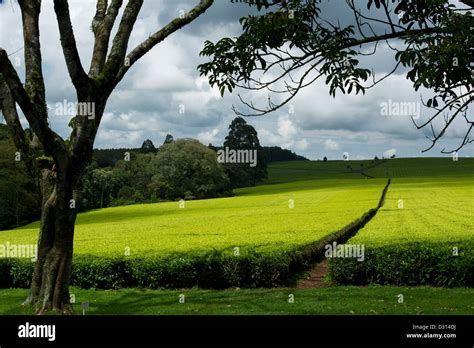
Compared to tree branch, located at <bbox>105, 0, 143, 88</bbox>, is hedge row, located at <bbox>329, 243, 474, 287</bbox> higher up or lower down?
lower down

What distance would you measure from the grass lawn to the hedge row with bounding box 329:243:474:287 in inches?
30.7

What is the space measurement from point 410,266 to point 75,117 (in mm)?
10502

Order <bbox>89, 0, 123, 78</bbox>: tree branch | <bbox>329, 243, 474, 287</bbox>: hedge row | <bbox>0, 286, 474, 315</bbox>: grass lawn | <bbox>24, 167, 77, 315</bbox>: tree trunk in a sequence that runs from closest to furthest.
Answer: <bbox>24, 167, 77, 315</bbox>: tree trunk < <bbox>89, 0, 123, 78</bbox>: tree branch < <bbox>0, 286, 474, 315</bbox>: grass lawn < <bbox>329, 243, 474, 287</bbox>: hedge row

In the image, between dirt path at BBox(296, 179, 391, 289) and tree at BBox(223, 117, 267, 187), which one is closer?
dirt path at BBox(296, 179, 391, 289)

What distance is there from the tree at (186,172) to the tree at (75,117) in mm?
69861

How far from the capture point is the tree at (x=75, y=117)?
1023 centimetres

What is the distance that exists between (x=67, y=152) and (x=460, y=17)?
24.4 feet

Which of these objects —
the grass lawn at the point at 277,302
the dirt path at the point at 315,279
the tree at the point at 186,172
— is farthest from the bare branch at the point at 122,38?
the tree at the point at 186,172

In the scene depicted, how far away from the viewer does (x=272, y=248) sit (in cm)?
1783

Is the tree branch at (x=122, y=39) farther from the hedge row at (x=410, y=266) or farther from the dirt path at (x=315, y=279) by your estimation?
the dirt path at (x=315, y=279)

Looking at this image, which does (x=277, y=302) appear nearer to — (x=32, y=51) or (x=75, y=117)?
(x=75, y=117)

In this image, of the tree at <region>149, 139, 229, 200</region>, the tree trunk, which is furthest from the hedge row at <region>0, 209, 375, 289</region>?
the tree at <region>149, 139, 229, 200</region>

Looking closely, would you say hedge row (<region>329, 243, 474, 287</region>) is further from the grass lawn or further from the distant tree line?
the distant tree line

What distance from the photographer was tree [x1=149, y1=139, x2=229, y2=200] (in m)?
82.9
